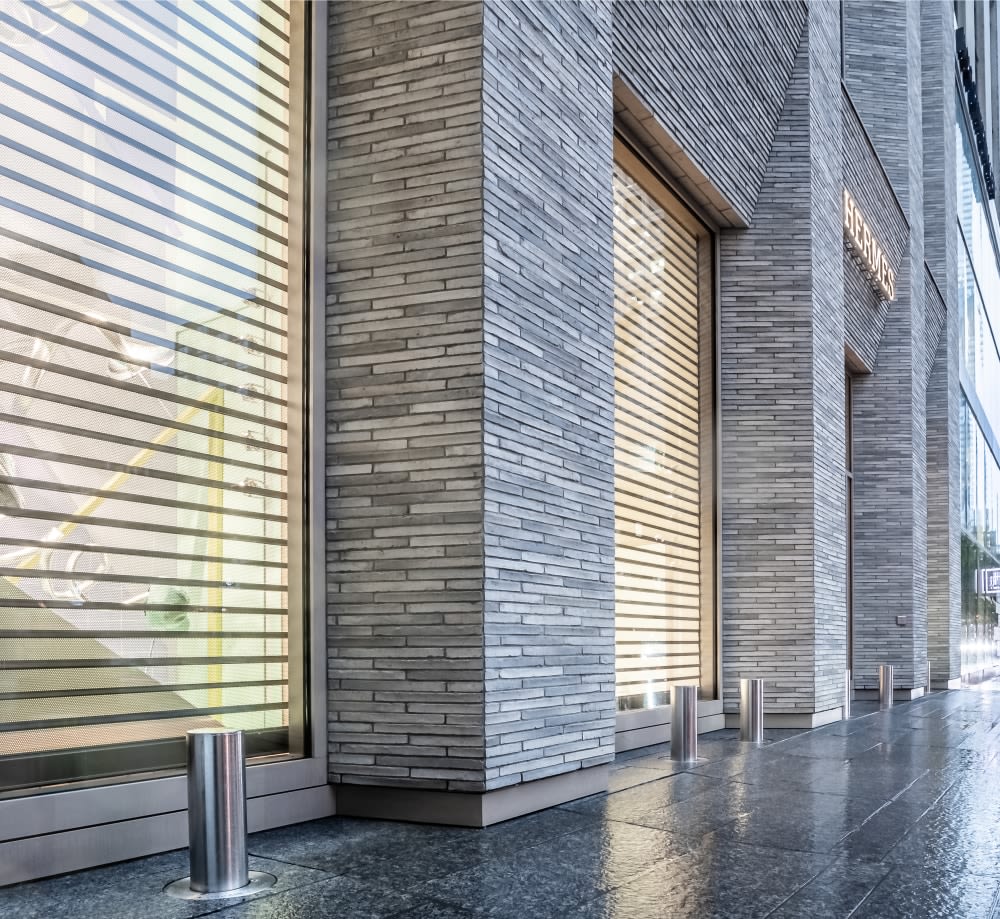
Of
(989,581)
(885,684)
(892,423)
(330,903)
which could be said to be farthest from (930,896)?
(989,581)

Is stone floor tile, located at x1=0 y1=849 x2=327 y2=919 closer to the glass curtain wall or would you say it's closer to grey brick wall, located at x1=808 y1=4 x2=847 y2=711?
grey brick wall, located at x1=808 y1=4 x2=847 y2=711

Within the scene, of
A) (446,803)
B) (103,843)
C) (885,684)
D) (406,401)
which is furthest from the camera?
(885,684)

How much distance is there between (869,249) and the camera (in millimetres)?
17109

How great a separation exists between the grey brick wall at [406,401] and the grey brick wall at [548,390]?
0.12 metres

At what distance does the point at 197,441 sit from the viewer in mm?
5852

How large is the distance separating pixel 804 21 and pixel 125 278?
9.95 metres

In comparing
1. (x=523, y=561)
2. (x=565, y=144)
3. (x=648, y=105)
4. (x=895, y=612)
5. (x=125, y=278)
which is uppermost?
(x=648, y=105)

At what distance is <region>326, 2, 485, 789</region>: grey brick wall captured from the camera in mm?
6133

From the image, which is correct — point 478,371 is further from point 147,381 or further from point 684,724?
point 684,724

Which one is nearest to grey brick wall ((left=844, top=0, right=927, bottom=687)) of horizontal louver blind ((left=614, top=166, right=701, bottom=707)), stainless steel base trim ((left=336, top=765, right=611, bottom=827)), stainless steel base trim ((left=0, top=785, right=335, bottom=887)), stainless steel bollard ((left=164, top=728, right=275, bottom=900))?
horizontal louver blind ((left=614, top=166, right=701, bottom=707))

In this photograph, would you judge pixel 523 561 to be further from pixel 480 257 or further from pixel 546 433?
pixel 480 257

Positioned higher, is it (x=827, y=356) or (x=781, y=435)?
(x=827, y=356)

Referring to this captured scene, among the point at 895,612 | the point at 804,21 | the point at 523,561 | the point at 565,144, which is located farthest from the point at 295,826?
→ the point at 895,612

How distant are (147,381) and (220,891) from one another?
238 centimetres
